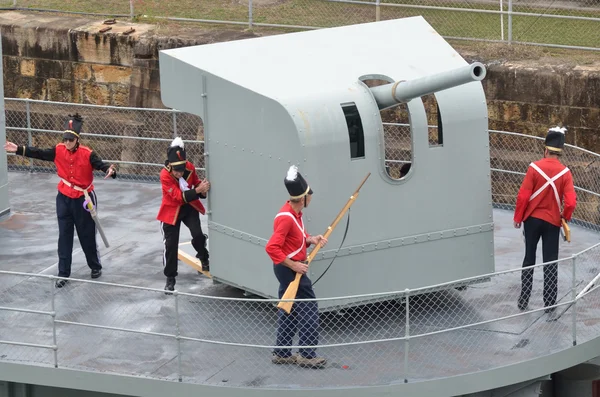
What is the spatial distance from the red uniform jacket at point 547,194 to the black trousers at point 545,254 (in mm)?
79

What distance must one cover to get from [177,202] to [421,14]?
10.1m

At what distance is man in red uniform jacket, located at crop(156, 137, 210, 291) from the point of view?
1156cm

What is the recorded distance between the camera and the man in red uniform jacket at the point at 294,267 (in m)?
10.2

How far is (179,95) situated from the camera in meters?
11.6

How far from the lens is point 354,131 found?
35.8ft

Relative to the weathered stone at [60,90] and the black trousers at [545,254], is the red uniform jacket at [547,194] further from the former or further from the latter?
the weathered stone at [60,90]

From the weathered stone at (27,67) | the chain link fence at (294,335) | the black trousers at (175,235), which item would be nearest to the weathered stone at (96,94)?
the weathered stone at (27,67)

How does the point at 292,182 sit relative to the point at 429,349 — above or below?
above

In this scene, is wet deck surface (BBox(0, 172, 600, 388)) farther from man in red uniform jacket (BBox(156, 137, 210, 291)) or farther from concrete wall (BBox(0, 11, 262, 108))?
concrete wall (BBox(0, 11, 262, 108))

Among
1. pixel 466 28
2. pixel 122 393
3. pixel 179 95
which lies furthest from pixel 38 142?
pixel 122 393

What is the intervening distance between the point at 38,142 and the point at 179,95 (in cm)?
1109

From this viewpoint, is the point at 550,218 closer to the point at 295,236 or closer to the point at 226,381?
the point at 295,236

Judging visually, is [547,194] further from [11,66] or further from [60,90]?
[11,66]

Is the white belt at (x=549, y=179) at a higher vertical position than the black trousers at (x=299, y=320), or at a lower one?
higher
